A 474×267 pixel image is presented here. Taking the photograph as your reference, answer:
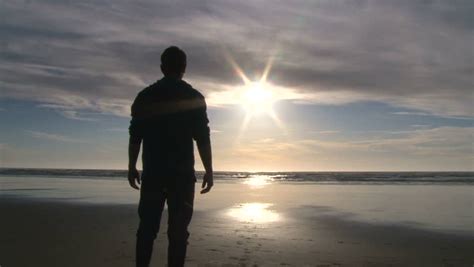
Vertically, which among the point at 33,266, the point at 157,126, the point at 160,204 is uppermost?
the point at 157,126

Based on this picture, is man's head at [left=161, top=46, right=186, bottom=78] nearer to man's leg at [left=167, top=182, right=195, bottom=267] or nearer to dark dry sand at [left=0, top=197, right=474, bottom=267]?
man's leg at [left=167, top=182, right=195, bottom=267]

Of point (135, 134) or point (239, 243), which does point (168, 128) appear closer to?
point (135, 134)

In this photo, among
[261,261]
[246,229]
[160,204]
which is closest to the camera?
[160,204]

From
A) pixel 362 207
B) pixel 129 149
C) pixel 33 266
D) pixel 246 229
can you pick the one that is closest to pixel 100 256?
pixel 33 266

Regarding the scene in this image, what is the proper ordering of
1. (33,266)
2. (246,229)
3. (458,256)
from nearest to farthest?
1. (33,266)
2. (458,256)
3. (246,229)

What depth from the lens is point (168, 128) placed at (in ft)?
14.0

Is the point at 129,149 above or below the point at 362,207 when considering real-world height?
above

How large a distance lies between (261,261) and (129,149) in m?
2.92

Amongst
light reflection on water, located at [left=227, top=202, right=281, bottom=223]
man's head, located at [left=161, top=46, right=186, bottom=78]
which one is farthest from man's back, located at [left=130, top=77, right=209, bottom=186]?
light reflection on water, located at [left=227, top=202, right=281, bottom=223]

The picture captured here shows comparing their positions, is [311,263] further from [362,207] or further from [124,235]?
[362,207]

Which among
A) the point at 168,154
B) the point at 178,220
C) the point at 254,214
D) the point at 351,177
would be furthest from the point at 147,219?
the point at 351,177

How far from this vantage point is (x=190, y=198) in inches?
169

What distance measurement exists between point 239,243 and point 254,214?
199 inches

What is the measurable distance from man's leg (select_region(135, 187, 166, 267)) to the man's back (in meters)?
0.13
